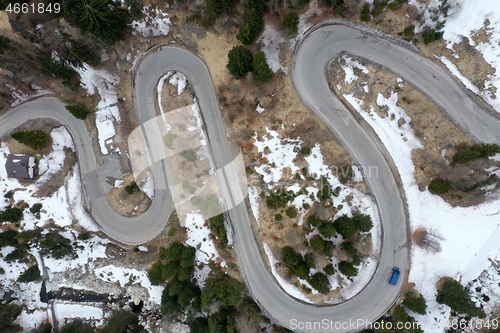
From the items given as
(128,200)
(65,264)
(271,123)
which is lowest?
(65,264)

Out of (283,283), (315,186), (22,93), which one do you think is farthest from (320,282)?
(22,93)

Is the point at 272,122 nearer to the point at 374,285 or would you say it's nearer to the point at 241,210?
the point at 241,210

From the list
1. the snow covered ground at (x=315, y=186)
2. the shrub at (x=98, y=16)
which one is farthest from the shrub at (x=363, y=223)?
the shrub at (x=98, y=16)

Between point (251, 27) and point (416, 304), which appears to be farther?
point (416, 304)

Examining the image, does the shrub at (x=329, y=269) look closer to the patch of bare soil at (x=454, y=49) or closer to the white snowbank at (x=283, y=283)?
the white snowbank at (x=283, y=283)

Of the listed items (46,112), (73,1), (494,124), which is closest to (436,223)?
(494,124)

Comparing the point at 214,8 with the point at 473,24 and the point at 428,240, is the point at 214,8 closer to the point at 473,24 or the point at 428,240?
the point at 473,24
